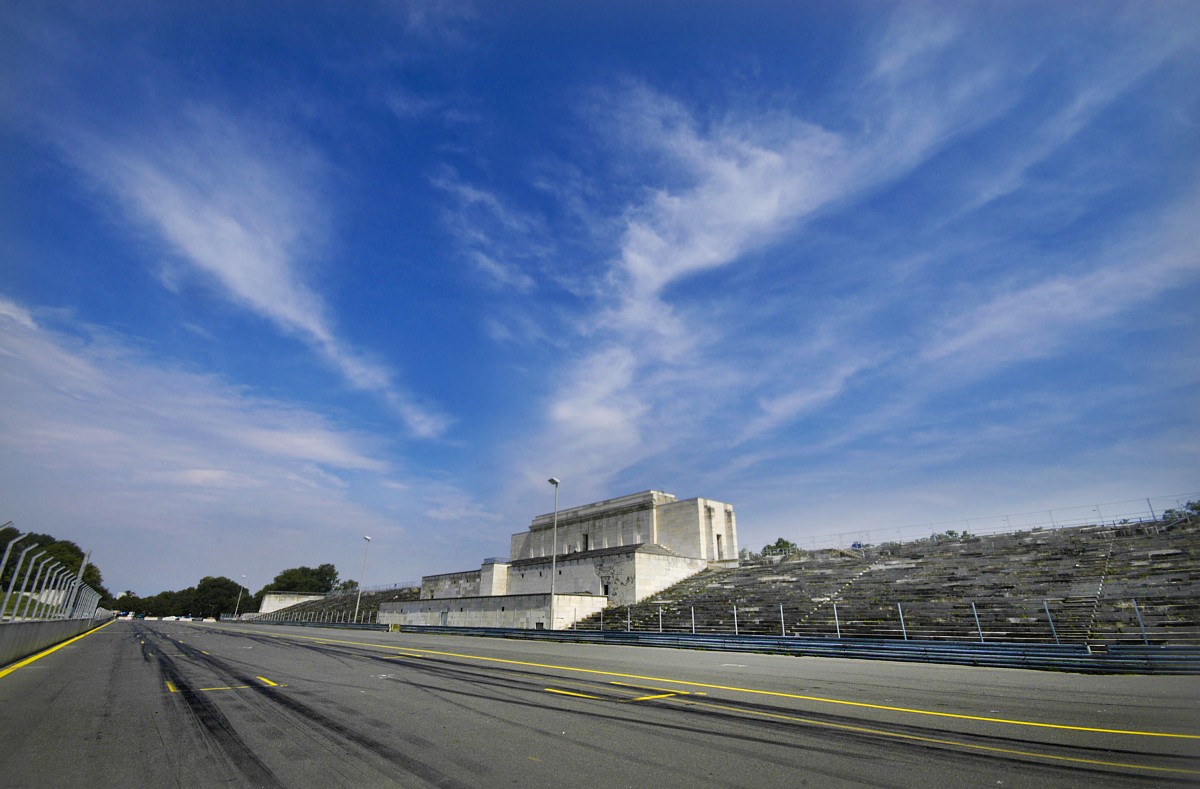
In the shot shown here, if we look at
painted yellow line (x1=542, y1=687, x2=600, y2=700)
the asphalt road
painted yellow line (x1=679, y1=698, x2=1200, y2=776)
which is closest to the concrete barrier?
the asphalt road

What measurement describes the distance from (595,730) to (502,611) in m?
41.7

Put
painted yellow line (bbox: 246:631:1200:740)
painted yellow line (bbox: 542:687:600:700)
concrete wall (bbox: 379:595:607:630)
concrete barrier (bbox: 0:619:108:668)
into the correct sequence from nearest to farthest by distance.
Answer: painted yellow line (bbox: 246:631:1200:740) < painted yellow line (bbox: 542:687:600:700) < concrete barrier (bbox: 0:619:108:668) < concrete wall (bbox: 379:595:607:630)

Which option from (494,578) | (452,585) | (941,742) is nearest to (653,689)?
(941,742)

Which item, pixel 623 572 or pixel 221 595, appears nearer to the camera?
pixel 623 572

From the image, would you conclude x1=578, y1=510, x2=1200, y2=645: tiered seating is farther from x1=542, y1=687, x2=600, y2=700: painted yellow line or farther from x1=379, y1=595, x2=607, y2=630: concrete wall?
x1=542, y1=687, x2=600, y2=700: painted yellow line

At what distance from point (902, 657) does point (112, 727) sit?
23431mm

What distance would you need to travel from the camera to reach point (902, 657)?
21.0 metres

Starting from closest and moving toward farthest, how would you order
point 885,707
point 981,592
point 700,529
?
1. point 885,707
2. point 981,592
3. point 700,529

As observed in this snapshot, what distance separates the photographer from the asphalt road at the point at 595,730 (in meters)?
6.17

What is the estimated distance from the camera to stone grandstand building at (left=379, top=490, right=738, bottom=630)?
1802 inches

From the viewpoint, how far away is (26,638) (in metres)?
22.4

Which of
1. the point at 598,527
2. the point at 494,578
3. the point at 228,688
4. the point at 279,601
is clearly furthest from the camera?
the point at 279,601

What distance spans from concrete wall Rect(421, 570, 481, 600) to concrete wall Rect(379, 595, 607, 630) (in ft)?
17.1

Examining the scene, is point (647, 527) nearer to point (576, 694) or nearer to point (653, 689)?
point (653, 689)
